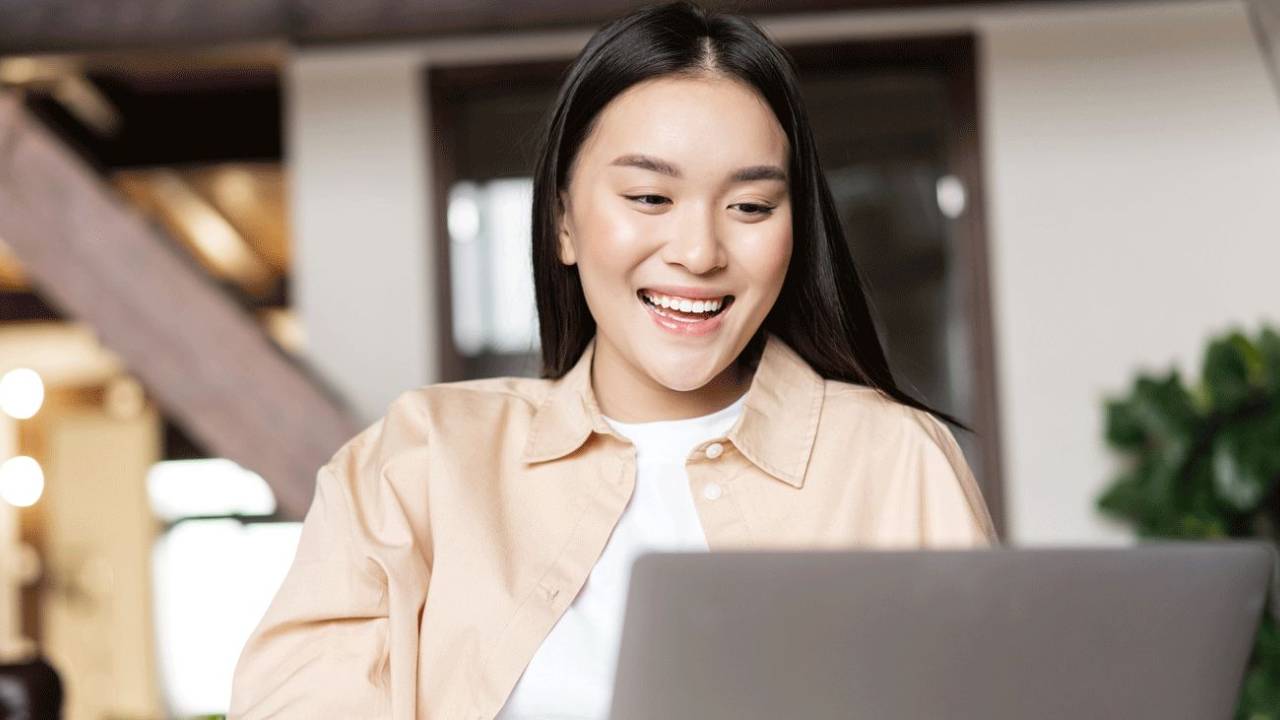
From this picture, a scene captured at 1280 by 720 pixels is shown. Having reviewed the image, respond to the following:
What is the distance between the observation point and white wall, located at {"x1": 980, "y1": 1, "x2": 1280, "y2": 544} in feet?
12.9

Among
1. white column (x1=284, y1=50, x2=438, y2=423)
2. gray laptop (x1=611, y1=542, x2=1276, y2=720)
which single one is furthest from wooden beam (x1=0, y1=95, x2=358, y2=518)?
gray laptop (x1=611, y1=542, x2=1276, y2=720)

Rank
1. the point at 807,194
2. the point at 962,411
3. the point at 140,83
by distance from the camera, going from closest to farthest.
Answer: the point at 807,194, the point at 962,411, the point at 140,83

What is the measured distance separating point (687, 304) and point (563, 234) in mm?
218

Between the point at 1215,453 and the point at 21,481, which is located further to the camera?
the point at 21,481

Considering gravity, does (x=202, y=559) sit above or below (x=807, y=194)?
below

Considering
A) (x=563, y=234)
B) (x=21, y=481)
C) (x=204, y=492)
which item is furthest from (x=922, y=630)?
(x=21, y=481)

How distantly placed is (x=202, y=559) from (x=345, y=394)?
4.31 metres

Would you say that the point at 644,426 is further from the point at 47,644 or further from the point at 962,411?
the point at 47,644

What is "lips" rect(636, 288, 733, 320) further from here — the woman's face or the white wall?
the white wall

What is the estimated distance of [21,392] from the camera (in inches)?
305

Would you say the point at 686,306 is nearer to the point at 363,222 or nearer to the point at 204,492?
the point at 363,222

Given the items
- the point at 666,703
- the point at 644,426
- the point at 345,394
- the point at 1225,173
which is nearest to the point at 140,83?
the point at 345,394

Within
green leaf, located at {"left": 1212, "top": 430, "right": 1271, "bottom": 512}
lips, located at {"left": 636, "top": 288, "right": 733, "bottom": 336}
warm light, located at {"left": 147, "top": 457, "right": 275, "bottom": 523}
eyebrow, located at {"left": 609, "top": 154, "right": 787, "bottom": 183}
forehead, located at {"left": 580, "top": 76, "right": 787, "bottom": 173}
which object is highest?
forehead, located at {"left": 580, "top": 76, "right": 787, "bottom": 173}

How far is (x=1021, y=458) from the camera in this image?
396 cm
